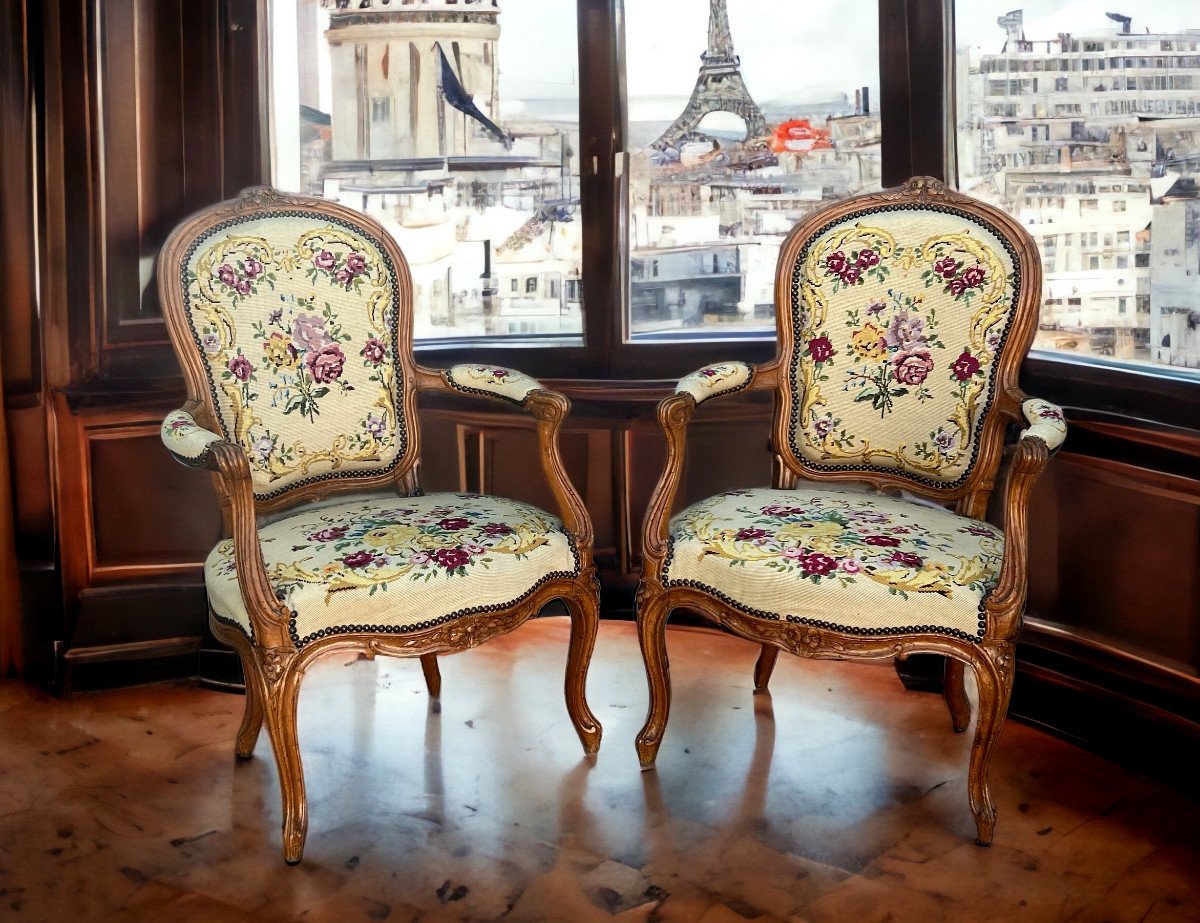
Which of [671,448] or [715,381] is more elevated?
[715,381]

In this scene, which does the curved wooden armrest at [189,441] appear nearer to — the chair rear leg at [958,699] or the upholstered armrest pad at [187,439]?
the upholstered armrest pad at [187,439]

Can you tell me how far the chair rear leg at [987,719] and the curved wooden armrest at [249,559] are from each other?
3.65ft

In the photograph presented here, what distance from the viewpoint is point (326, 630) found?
199 cm

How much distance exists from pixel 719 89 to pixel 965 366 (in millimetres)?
1017

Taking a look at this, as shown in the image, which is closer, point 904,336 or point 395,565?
point 395,565

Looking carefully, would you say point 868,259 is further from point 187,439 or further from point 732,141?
point 187,439

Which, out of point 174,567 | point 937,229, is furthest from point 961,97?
point 174,567

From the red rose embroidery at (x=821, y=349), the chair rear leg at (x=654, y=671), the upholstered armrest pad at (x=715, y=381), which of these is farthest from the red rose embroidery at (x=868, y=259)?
the chair rear leg at (x=654, y=671)

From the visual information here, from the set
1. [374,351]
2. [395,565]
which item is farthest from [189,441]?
[374,351]

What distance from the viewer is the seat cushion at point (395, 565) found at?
1.99m

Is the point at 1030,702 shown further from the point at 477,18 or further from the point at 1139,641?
the point at 477,18

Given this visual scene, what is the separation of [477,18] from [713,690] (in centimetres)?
170

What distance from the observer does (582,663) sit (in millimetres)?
2338

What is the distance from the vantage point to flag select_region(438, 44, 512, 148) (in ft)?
9.94
